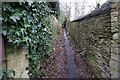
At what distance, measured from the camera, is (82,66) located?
3035mm

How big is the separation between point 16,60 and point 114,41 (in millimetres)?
2369

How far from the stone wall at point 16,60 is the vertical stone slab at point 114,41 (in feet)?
7.15

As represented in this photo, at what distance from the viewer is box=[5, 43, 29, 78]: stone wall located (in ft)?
4.80

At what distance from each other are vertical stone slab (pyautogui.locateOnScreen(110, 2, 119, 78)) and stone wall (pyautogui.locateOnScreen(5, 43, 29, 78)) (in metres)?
2.18

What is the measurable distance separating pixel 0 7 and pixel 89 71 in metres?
3.24

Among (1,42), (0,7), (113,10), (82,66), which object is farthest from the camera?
(82,66)

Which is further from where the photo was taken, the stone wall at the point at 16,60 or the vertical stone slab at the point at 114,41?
the vertical stone slab at the point at 114,41

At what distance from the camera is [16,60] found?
1.58 meters

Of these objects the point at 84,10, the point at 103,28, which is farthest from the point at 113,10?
the point at 84,10

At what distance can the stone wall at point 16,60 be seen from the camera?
57.6 inches

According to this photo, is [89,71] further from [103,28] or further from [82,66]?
[103,28]

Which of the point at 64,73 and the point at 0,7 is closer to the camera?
the point at 0,7

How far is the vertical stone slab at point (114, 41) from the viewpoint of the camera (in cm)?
158

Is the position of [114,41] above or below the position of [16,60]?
above
